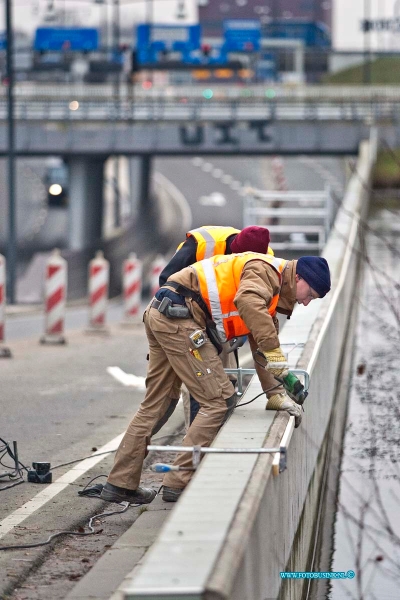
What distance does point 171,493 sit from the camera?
7160 millimetres

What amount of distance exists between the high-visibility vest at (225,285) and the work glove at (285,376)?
27 cm

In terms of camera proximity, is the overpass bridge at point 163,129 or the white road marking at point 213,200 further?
the white road marking at point 213,200

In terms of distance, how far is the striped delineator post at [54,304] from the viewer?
18734mm

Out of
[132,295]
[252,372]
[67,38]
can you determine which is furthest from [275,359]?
[67,38]

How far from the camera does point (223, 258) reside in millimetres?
6898

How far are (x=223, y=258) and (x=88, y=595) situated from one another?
2151mm

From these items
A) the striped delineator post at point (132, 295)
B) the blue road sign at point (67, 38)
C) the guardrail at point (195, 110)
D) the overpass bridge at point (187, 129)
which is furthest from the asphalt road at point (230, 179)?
the striped delineator post at point (132, 295)

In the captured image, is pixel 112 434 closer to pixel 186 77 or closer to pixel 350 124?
pixel 350 124

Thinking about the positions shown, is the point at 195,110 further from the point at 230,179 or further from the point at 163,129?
the point at 230,179

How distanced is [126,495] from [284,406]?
4.20ft

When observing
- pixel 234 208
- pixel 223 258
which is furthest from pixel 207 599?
pixel 234 208

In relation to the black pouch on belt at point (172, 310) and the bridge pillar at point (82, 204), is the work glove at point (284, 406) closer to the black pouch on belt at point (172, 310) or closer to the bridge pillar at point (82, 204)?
the black pouch on belt at point (172, 310)

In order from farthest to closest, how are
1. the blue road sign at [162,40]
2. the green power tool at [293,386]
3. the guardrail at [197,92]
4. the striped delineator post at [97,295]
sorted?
1. the blue road sign at [162,40]
2. the guardrail at [197,92]
3. the striped delineator post at [97,295]
4. the green power tool at [293,386]

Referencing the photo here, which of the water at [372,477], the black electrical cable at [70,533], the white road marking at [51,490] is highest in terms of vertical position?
the black electrical cable at [70,533]
